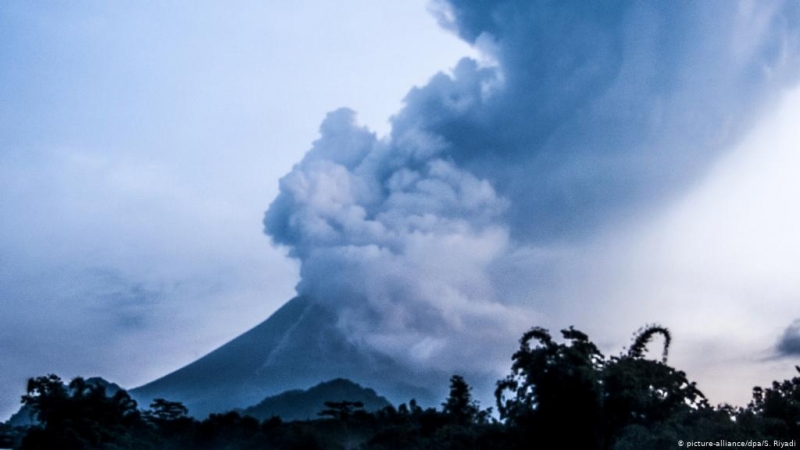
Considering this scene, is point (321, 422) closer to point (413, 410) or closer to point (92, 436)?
point (413, 410)

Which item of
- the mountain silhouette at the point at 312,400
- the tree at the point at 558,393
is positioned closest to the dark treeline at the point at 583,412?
the tree at the point at 558,393

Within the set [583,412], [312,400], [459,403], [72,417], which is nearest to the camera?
[583,412]

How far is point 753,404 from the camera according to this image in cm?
2530

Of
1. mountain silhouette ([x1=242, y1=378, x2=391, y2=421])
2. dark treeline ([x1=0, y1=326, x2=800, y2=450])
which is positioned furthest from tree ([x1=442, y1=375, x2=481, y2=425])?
mountain silhouette ([x1=242, y1=378, x2=391, y2=421])

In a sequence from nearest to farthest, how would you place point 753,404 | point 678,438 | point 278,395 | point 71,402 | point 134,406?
1. point 678,438
2. point 753,404
3. point 71,402
4. point 134,406
5. point 278,395

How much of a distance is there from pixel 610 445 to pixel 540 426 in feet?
6.21

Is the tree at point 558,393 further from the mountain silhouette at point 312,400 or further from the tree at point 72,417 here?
the mountain silhouette at point 312,400

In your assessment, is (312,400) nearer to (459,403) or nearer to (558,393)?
(459,403)

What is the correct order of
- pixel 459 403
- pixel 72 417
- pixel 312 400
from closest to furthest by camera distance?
pixel 72 417 → pixel 459 403 → pixel 312 400

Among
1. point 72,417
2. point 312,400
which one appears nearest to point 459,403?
point 72,417

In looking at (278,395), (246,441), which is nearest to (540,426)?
(246,441)

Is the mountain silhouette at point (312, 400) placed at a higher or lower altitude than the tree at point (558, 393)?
higher

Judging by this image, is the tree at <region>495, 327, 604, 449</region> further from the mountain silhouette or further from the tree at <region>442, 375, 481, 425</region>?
the mountain silhouette

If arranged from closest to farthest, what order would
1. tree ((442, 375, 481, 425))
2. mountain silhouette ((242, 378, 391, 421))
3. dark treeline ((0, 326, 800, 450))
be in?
1. dark treeline ((0, 326, 800, 450))
2. tree ((442, 375, 481, 425))
3. mountain silhouette ((242, 378, 391, 421))
